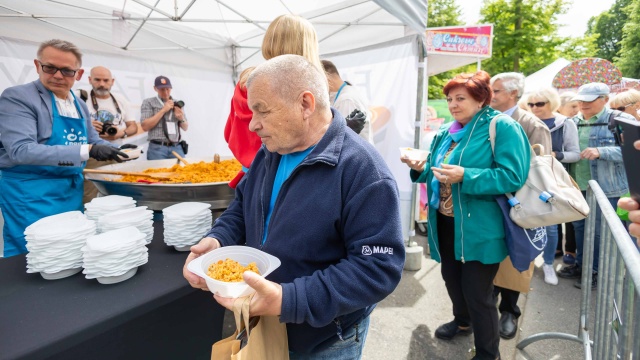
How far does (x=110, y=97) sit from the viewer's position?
4.16m

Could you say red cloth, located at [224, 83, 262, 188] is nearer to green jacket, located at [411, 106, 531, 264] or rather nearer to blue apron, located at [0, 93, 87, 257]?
blue apron, located at [0, 93, 87, 257]

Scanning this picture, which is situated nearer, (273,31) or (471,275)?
(273,31)

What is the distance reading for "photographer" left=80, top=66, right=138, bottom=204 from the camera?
3844mm

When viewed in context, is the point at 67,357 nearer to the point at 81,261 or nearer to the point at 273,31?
the point at 81,261

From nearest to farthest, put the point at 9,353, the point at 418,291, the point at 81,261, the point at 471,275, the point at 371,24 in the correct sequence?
the point at 9,353
the point at 81,261
the point at 471,275
the point at 418,291
the point at 371,24

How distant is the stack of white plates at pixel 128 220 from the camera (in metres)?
1.70

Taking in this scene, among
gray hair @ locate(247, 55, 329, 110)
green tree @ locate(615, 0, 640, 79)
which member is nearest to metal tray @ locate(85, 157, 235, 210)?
gray hair @ locate(247, 55, 329, 110)

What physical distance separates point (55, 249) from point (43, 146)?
0.96m

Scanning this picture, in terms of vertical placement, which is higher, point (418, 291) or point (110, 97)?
point (110, 97)

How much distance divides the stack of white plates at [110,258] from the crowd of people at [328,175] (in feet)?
1.14

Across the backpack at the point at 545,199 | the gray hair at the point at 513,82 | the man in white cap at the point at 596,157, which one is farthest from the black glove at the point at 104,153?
the man in white cap at the point at 596,157

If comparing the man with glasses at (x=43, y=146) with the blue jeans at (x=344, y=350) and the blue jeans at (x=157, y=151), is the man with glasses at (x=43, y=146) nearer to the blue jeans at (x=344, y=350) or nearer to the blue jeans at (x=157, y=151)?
the blue jeans at (x=344, y=350)

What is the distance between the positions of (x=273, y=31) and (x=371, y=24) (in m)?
2.57

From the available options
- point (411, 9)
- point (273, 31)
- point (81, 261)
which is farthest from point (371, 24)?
point (81, 261)
